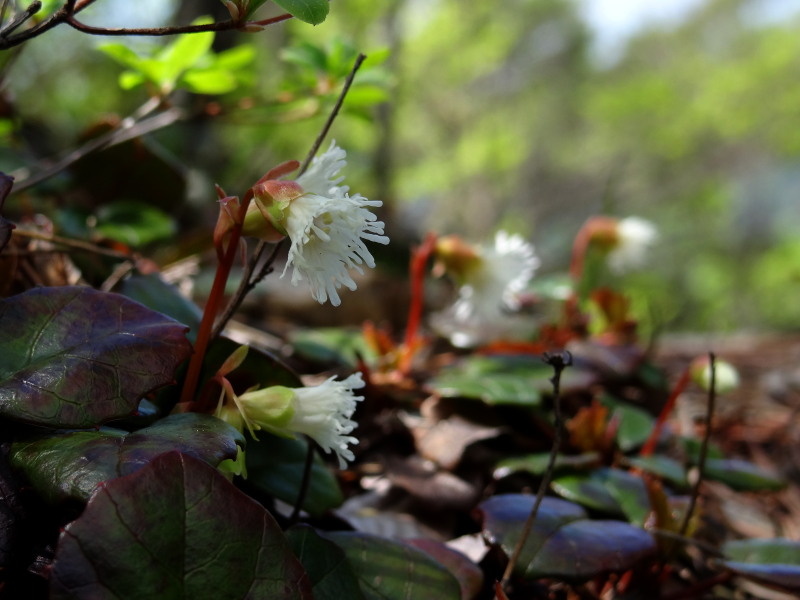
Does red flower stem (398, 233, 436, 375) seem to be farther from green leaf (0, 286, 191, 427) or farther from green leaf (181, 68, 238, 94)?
green leaf (0, 286, 191, 427)

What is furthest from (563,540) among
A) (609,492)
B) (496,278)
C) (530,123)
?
(530,123)

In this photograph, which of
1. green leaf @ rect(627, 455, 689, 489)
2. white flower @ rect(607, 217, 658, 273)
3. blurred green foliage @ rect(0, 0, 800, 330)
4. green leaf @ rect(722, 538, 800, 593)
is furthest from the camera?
blurred green foliage @ rect(0, 0, 800, 330)

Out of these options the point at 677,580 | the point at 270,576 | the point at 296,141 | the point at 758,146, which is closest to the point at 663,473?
the point at 677,580

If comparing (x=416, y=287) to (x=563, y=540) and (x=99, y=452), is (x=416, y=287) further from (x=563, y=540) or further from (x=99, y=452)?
(x=99, y=452)

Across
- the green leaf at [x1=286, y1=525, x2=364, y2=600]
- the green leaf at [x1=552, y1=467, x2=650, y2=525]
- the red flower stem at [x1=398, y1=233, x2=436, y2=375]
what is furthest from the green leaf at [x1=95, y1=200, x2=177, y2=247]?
the green leaf at [x1=552, y1=467, x2=650, y2=525]

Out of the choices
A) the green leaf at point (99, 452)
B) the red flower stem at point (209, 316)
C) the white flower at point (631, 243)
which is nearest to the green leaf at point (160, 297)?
the red flower stem at point (209, 316)

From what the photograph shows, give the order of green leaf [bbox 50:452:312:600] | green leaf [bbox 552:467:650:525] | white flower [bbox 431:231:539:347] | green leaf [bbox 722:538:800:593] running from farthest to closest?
white flower [bbox 431:231:539:347], green leaf [bbox 552:467:650:525], green leaf [bbox 722:538:800:593], green leaf [bbox 50:452:312:600]

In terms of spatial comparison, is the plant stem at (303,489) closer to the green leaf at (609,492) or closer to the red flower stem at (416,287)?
the green leaf at (609,492)

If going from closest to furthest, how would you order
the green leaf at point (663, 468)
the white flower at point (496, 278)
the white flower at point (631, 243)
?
the green leaf at point (663, 468) → the white flower at point (496, 278) → the white flower at point (631, 243)
